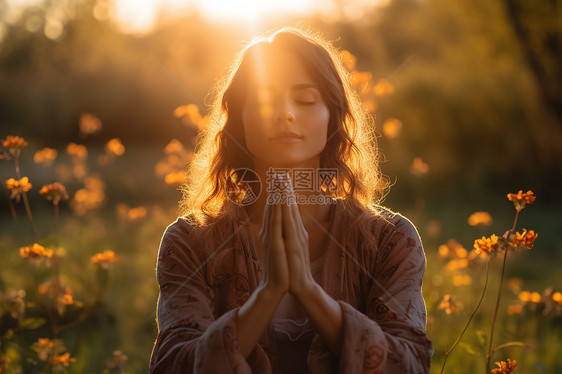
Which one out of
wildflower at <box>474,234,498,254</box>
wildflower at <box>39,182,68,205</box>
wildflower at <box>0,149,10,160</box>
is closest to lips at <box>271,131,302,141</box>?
wildflower at <box>474,234,498,254</box>

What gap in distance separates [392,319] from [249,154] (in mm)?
935

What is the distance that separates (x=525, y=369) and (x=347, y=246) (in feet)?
7.26

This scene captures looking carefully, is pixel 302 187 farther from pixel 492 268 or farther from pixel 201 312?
pixel 492 268

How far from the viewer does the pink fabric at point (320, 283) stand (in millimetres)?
1608

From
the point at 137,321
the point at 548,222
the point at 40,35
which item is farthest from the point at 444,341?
the point at 40,35

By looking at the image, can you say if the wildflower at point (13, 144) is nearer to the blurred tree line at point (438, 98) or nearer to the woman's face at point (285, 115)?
the woman's face at point (285, 115)

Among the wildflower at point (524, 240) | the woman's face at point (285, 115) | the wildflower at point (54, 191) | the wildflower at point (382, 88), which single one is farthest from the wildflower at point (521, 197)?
the wildflower at point (54, 191)

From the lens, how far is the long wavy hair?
2086 millimetres

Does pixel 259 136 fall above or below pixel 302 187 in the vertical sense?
above

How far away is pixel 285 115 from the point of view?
1923mm

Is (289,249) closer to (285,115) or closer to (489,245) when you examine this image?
(285,115)

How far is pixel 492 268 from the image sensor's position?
6.03 m

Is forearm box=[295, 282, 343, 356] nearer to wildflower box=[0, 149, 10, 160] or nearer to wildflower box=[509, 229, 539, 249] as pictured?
wildflower box=[509, 229, 539, 249]

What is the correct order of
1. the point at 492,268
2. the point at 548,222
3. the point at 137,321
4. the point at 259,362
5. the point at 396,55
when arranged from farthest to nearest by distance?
the point at 396,55 → the point at 548,222 → the point at 492,268 → the point at 137,321 → the point at 259,362
